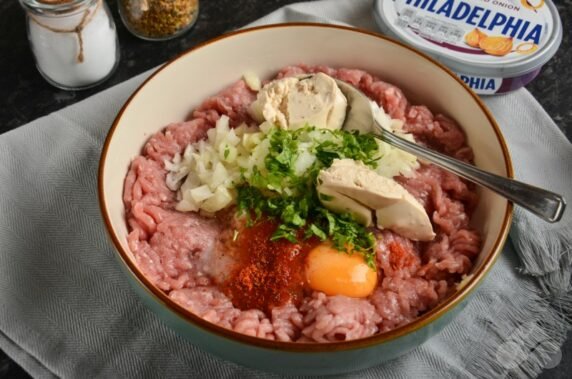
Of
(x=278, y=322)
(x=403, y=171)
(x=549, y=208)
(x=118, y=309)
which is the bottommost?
(x=118, y=309)

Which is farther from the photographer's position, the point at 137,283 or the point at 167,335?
the point at 167,335

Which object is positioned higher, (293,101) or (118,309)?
(293,101)

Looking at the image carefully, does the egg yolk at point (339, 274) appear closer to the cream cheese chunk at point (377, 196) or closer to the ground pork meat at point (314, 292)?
the ground pork meat at point (314, 292)

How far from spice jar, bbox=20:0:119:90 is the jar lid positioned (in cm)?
141

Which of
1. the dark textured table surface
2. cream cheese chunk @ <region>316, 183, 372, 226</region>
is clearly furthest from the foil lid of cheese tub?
cream cheese chunk @ <region>316, 183, 372, 226</region>

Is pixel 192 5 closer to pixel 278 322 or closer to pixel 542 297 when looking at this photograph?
pixel 278 322

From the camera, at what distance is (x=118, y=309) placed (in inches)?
106

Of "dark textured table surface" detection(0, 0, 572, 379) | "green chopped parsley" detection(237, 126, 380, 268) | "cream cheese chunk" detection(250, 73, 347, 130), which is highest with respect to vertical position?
"cream cheese chunk" detection(250, 73, 347, 130)

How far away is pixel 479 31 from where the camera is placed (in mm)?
3494

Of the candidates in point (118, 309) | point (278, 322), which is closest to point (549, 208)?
point (278, 322)

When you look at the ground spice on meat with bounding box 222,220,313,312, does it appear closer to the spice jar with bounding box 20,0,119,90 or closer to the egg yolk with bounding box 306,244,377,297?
the egg yolk with bounding box 306,244,377,297

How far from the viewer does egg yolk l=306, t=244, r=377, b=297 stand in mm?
2455

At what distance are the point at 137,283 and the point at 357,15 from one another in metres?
2.16

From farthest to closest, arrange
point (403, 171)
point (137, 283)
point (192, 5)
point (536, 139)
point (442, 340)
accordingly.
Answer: point (192, 5)
point (536, 139)
point (403, 171)
point (442, 340)
point (137, 283)
